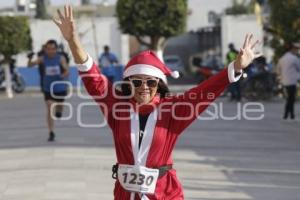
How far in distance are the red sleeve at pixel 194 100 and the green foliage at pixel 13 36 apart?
77.1 ft

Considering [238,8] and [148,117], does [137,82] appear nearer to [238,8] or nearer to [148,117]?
[148,117]

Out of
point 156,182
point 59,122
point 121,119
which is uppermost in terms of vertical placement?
point 121,119

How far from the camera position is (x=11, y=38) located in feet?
91.4

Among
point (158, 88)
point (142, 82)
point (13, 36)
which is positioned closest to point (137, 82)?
point (142, 82)

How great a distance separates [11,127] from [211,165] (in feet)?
22.2

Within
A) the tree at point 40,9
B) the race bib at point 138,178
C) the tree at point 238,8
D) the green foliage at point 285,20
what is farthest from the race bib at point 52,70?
the tree at point 238,8

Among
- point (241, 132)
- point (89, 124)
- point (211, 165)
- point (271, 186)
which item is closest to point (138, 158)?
point (271, 186)

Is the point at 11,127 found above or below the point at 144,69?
below

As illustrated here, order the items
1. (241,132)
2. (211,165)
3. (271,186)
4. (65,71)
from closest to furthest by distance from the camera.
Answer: (271,186) < (211,165) < (65,71) < (241,132)

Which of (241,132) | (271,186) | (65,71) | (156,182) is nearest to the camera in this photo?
(156,182)

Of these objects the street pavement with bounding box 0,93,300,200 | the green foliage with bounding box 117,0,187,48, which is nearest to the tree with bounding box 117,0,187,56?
the green foliage with bounding box 117,0,187,48

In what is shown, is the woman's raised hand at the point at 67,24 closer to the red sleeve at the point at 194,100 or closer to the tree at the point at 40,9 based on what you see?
the red sleeve at the point at 194,100

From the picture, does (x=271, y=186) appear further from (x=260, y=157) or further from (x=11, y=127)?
(x=11, y=127)

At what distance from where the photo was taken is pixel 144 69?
4.72 m
